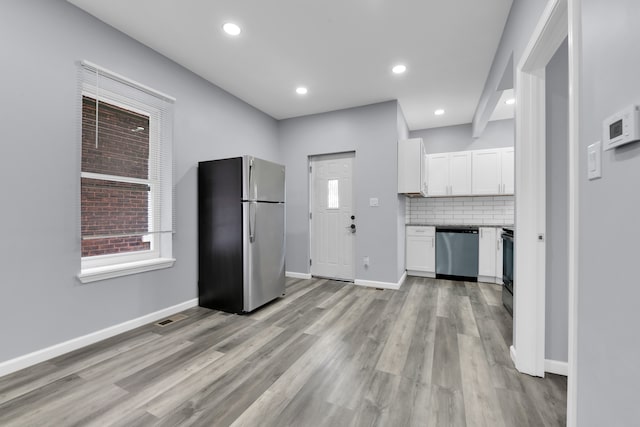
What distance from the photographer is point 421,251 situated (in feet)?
15.8

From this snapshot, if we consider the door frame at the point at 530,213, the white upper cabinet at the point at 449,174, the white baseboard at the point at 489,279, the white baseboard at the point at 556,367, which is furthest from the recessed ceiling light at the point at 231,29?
the white baseboard at the point at 489,279

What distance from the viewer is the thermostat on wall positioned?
0.75m

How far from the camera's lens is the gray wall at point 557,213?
5.96 ft

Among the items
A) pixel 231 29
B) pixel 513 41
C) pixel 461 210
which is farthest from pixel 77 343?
pixel 461 210

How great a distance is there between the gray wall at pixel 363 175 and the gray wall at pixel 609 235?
305 centimetres

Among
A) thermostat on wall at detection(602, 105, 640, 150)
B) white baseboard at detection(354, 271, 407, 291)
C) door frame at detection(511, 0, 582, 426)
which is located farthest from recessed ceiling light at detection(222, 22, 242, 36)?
white baseboard at detection(354, 271, 407, 291)

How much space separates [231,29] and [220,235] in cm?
211

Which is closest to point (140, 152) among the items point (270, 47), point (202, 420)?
point (270, 47)

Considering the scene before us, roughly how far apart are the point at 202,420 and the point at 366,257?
3135 mm

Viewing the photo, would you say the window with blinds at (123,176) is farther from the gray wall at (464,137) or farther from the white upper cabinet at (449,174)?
the gray wall at (464,137)

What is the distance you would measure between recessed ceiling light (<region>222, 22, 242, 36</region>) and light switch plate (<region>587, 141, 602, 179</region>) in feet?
9.03

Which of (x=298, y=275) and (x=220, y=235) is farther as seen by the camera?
(x=298, y=275)

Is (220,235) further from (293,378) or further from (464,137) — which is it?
(464,137)

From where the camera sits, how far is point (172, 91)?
3.05 m
